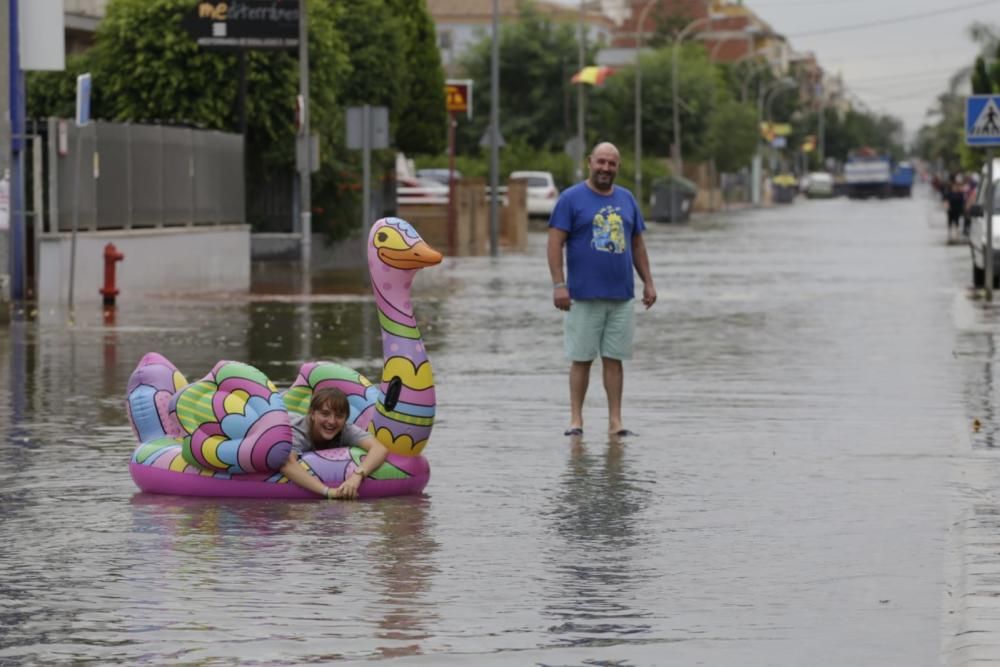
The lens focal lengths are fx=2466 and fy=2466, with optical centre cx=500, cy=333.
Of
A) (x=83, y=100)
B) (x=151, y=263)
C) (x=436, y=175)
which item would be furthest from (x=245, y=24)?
(x=436, y=175)

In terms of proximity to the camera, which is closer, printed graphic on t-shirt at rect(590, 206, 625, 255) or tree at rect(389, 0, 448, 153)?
printed graphic on t-shirt at rect(590, 206, 625, 255)

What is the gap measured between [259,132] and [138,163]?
453 inches

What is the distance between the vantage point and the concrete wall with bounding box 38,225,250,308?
28750mm

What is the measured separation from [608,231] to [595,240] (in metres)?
0.09

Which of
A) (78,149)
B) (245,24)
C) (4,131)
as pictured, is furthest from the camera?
(245,24)

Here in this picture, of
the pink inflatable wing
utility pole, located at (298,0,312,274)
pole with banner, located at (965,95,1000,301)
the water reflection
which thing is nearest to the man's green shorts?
the water reflection

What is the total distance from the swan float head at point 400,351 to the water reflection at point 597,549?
753 millimetres

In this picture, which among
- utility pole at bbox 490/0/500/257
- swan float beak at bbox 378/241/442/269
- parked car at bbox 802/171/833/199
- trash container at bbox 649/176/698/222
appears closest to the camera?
swan float beak at bbox 378/241/442/269

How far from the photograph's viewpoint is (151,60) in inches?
1674

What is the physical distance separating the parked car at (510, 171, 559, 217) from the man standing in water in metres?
61.6

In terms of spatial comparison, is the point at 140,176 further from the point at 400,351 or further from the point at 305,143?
the point at 400,351

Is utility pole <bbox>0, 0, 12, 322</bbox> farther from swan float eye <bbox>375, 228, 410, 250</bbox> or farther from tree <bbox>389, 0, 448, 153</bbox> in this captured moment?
tree <bbox>389, 0, 448, 153</bbox>

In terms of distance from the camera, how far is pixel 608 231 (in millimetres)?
14195

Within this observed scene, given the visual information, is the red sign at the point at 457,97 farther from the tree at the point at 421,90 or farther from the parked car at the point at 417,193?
the tree at the point at 421,90
